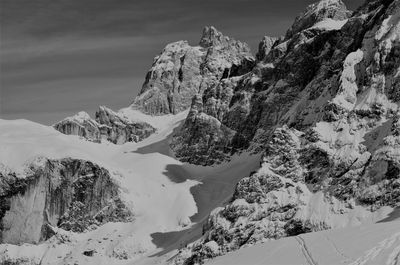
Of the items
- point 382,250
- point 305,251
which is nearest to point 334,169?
point 305,251

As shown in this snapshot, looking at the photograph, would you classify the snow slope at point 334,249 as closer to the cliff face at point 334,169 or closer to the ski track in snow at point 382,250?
the ski track in snow at point 382,250

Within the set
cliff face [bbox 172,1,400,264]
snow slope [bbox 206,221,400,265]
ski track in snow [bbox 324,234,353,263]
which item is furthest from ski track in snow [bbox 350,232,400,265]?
cliff face [bbox 172,1,400,264]

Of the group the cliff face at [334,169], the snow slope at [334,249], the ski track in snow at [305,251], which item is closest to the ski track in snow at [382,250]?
the snow slope at [334,249]

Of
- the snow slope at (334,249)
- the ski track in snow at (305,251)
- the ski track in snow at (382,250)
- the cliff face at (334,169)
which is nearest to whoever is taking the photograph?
the ski track in snow at (382,250)

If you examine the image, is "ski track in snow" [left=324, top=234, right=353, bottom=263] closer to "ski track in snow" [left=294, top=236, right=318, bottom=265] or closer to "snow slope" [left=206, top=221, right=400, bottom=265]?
"snow slope" [left=206, top=221, right=400, bottom=265]

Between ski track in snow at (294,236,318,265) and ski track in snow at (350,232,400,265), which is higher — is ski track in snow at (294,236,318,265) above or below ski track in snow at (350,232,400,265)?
below

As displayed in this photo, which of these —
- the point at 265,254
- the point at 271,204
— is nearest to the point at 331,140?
the point at 271,204

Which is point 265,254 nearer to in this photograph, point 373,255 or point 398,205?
point 373,255

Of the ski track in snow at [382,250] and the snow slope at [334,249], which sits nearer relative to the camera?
the ski track in snow at [382,250]
